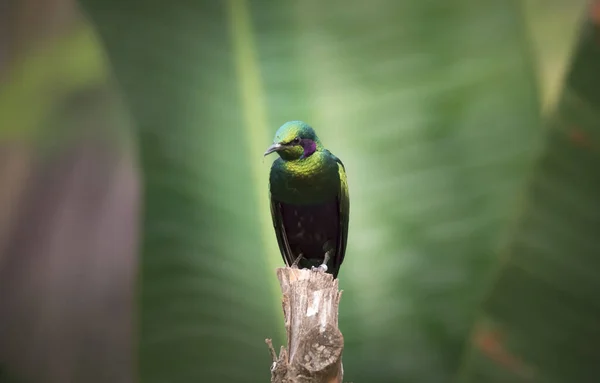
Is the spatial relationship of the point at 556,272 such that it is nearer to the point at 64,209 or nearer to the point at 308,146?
the point at 308,146

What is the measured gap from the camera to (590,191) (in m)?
1.27

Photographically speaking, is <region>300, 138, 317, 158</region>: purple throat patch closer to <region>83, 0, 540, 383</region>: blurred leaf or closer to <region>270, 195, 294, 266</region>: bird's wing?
<region>270, 195, 294, 266</region>: bird's wing

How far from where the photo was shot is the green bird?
1.38m

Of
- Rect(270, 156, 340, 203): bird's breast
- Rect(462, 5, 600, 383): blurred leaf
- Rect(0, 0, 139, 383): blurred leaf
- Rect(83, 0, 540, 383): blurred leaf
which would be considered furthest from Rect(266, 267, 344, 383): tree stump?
Rect(0, 0, 139, 383): blurred leaf

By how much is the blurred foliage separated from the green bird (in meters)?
0.19

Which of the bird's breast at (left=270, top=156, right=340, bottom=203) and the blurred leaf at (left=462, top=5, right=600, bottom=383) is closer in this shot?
the blurred leaf at (left=462, top=5, right=600, bottom=383)

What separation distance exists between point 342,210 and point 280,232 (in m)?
0.15

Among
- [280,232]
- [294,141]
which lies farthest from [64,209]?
[294,141]

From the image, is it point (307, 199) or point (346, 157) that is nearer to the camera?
point (307, 199)

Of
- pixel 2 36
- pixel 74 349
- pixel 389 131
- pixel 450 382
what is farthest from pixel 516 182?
pixel 2 36

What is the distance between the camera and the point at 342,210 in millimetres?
1454

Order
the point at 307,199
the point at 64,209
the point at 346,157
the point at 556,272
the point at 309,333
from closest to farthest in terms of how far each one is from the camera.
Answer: the point at 309,333, the point at 556,272, the point at 307,199, the point at 346,157, the point at 64,209

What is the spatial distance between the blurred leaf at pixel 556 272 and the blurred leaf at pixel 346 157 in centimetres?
26

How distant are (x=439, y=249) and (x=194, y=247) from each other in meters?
0.60
